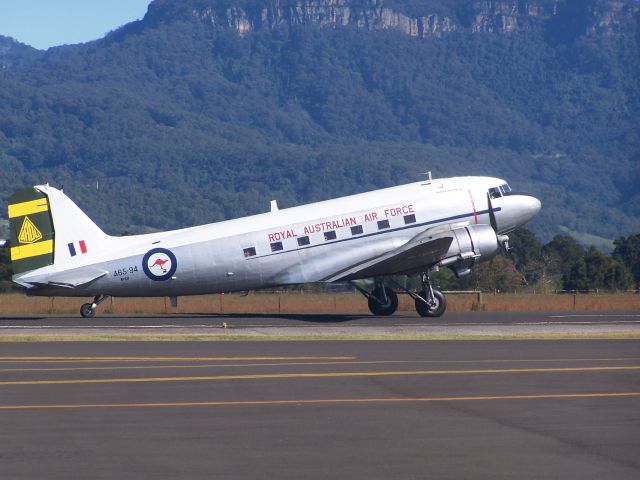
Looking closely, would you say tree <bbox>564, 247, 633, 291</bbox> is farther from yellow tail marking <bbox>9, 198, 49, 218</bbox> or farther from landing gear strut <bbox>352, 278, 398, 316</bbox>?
yellow tail marking <bbox>9, 198, 49, 218</bbox>

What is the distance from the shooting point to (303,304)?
51688mm

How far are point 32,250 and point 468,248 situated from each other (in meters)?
14.6

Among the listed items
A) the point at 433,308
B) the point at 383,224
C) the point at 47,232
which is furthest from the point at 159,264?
the point at 433,308

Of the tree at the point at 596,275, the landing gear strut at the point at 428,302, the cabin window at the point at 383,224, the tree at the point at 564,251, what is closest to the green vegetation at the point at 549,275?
the tree at the point at 596,275

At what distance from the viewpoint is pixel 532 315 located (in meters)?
42.9

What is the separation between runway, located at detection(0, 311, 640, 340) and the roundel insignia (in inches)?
62.5

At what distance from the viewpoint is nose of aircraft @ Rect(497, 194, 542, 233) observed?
137 feet
